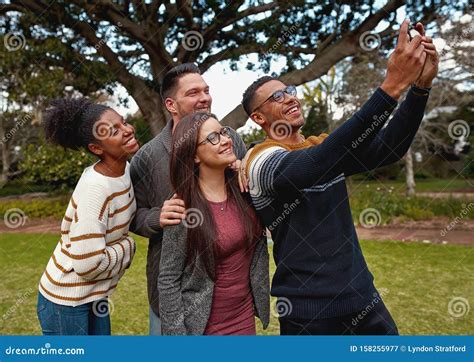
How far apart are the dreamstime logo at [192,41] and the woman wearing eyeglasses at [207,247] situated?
12.9 feet

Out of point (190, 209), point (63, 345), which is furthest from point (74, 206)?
point (63, 345)

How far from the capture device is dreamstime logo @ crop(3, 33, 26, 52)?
18.0 ft

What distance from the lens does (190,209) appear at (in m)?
1.33

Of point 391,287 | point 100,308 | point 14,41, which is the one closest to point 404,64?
point 100,308

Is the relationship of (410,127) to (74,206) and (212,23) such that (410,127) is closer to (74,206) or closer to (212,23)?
(74,206)

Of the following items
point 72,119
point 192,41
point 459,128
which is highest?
point 192,41

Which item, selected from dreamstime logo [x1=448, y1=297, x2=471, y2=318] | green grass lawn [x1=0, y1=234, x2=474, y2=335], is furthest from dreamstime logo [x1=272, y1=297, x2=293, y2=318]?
dreamstime logo [x1=448, y1=297, x2=471, y2=318]

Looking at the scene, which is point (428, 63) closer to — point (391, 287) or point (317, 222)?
point (317, 222)

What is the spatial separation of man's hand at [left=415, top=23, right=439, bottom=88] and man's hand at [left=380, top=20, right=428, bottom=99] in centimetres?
5

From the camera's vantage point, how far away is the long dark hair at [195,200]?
1316 mm

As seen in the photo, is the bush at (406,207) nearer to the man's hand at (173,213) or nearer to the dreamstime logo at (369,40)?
the dreamstime logo at (369,40)

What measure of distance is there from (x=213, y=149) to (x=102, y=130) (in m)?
0.38

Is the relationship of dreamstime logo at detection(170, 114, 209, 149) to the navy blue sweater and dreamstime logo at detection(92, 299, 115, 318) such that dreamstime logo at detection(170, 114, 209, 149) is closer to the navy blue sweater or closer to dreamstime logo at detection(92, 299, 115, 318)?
the navy blue sweater

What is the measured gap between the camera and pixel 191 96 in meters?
1.66
